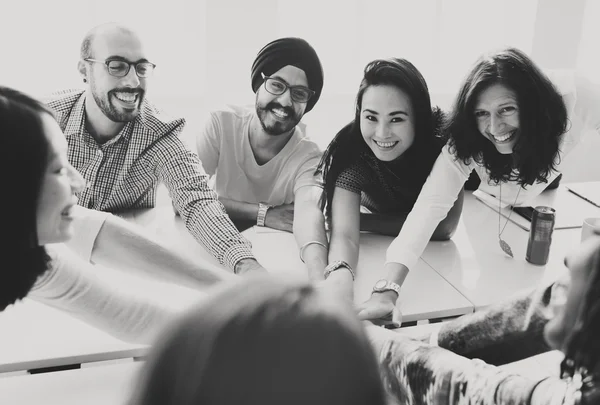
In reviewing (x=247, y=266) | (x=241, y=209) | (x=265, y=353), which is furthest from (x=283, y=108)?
(x=265, y=353)

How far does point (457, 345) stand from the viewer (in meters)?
1.39

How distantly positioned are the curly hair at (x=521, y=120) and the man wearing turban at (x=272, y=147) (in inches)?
23.4

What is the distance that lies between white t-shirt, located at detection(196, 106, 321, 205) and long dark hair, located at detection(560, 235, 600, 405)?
1624mm

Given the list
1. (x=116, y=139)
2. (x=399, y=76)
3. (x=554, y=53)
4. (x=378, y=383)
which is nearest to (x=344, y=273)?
(x=399, y=76)

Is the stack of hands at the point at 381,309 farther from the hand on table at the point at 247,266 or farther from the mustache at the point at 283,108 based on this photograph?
the mustache at the point at 283,108

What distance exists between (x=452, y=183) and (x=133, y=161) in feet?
3.88

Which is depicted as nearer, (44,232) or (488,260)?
(44,232)

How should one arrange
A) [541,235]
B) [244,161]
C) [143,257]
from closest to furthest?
[143,257]
[541,235]
[244,161]

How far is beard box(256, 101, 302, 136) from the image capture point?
2.36 metres

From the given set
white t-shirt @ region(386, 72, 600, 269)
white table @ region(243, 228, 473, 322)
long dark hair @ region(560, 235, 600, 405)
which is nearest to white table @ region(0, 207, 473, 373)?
white table @ region(243, 228, 473, 322)

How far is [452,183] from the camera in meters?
2.06

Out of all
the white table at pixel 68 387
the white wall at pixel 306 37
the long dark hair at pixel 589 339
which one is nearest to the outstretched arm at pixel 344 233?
the white table at pixel 68 387

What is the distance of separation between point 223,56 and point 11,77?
4.58 feet

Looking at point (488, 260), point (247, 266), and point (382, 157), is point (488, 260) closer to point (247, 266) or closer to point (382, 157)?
point (382, 157)
